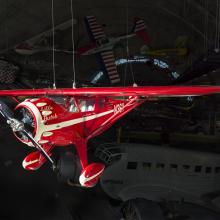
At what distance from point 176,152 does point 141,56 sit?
7.75 meters

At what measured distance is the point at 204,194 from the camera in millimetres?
9648

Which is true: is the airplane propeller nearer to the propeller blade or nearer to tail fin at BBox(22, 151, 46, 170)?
the propeller blade

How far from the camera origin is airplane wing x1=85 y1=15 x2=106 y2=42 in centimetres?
1362

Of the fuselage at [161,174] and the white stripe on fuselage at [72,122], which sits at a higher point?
the white stripe on fuselage at [72,122]

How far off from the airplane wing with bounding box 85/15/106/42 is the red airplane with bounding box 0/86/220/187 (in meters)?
7.65

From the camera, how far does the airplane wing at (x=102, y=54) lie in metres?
13.7

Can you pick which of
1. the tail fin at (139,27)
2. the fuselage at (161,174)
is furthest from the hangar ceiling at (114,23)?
the fuselage at (161,174)

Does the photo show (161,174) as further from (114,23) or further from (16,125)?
(114,23)

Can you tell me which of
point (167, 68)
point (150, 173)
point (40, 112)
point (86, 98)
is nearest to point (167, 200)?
point (150, 173)

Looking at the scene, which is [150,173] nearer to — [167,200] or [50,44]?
[167,200]

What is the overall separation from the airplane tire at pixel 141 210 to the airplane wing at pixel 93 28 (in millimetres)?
7577

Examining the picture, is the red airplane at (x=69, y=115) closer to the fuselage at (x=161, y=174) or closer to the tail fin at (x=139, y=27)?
the fuselage at (x=161, y=174)

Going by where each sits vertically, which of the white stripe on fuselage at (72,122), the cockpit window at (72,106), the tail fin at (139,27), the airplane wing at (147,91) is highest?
the tail fin at (139,27)

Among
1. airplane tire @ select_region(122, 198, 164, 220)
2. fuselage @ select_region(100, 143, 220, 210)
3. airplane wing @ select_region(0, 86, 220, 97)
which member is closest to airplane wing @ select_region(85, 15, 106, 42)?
fuselage @ select_region(100, 143, 220, 210)
